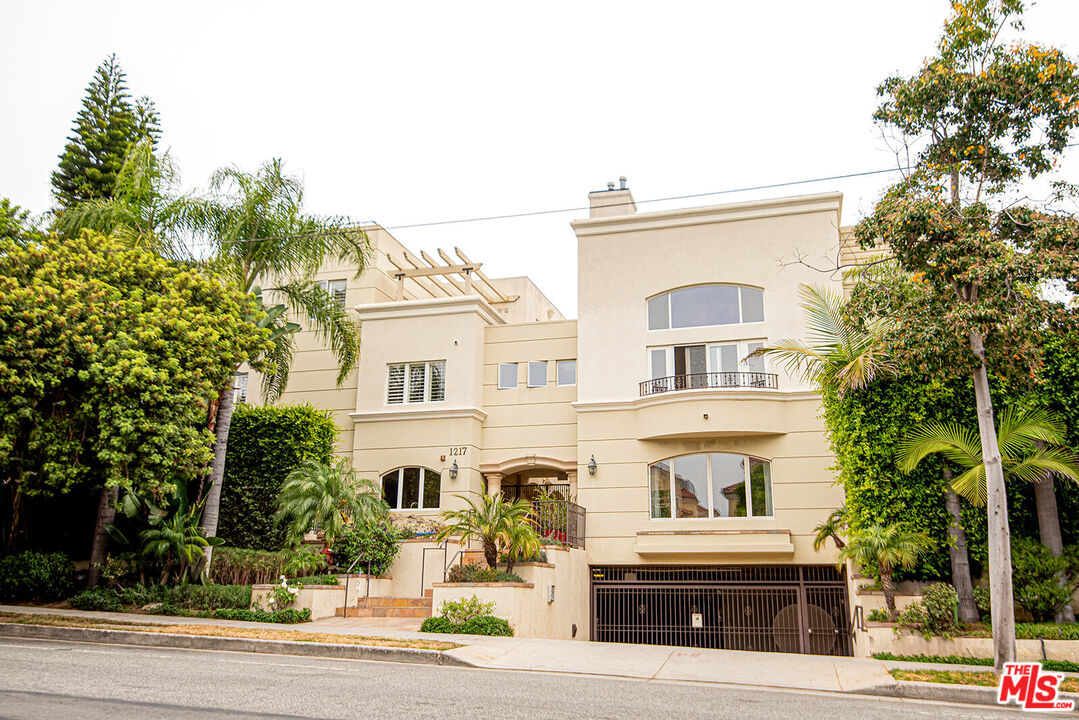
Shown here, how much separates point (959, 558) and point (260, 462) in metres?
16.5

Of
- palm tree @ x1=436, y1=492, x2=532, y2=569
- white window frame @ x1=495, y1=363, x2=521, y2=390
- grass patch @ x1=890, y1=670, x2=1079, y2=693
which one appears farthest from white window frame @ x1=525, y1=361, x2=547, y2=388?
grass patch @ x1=890, y1=670, x2=1079, y2=693

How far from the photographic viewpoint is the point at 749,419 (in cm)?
2059

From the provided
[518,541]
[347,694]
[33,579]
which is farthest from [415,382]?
[347,694]

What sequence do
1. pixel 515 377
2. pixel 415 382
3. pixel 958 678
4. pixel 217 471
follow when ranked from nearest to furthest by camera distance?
pixel 958 678
pixel 217 471
pixel 515 377
pixel 415 382

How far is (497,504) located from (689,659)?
19.1 ft

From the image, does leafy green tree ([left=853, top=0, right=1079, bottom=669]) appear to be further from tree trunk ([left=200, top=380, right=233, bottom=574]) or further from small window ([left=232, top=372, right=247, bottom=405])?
small window ([left=232, top=372, right=247, bottom=405])

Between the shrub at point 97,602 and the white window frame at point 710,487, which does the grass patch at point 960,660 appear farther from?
the shrub at point 97,602

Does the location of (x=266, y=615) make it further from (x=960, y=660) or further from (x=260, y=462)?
(x=960, y=660)

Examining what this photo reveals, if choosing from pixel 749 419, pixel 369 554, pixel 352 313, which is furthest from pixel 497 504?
pixel 352 313

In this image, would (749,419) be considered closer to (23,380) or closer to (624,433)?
(624,433)

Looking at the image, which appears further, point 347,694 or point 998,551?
point 998,551

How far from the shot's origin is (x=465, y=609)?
15633 mm

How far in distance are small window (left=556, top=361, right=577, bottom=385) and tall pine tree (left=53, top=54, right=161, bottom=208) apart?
15881 millimetres

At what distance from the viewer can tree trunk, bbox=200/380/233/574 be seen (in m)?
18.5
